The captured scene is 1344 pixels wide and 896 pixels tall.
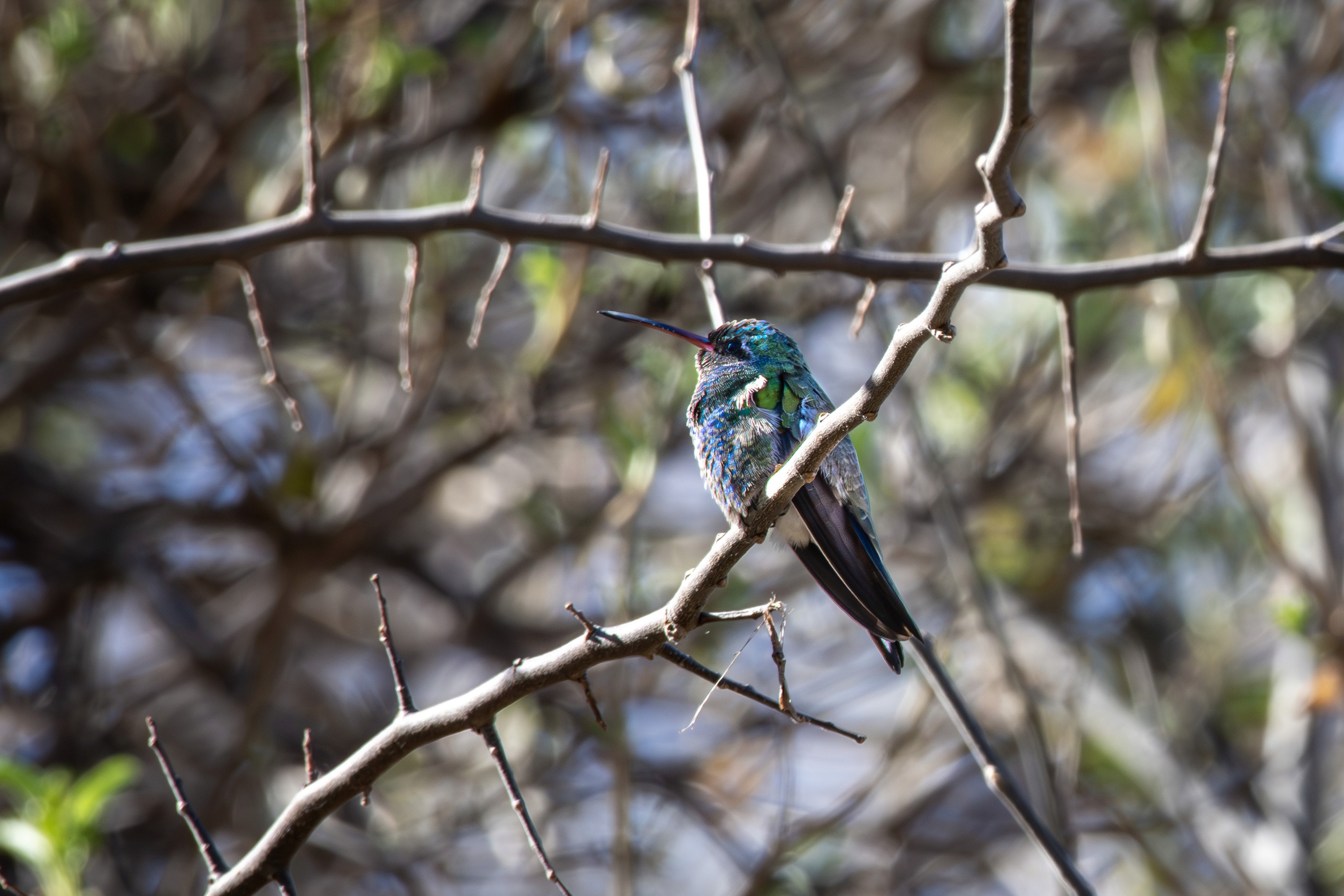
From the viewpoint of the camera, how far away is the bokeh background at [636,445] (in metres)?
5.07

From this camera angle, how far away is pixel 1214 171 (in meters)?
2.82

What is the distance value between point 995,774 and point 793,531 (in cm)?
76

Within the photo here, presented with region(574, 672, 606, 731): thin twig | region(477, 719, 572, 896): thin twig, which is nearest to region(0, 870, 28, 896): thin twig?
region(477, 719, 572, 896): thin twig

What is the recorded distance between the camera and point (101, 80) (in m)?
5.60

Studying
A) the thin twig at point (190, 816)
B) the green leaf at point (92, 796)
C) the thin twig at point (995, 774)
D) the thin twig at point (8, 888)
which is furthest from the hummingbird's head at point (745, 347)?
the thin twig at point (8, 888)

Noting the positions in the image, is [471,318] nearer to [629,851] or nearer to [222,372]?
[222,372]

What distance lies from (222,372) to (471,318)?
1.37m

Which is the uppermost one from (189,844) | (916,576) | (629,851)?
(916,576)

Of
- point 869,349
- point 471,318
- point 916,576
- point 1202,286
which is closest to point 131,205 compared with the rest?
point 471,318

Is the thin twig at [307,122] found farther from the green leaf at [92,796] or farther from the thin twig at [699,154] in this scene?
the green leaf at [92,796]

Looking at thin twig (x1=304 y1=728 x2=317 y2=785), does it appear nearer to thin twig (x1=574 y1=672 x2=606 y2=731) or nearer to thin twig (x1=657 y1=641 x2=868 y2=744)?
thin twig (x1=574 y1=672 x2=606 y2=731)

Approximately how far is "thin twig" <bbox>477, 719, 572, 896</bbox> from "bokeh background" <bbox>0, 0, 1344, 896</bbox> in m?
1.97

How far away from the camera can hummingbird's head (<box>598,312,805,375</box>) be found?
3451 millimetres

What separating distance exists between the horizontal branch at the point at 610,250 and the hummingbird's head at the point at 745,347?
1.34 ft
